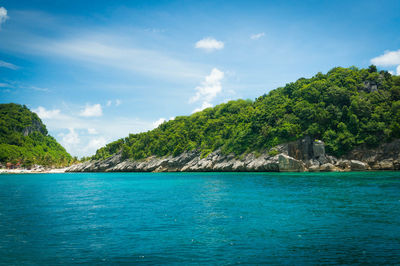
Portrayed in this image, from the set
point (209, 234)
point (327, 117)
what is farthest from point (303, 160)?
point (209, 234)

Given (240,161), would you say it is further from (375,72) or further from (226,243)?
(226,243)

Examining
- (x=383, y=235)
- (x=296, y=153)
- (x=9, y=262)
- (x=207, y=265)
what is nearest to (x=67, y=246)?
(x=9, y=262)

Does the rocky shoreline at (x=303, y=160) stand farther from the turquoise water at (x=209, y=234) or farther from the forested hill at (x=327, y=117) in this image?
the turquoise water at (x=209, y=234)

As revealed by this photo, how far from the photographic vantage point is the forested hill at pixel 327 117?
250ft

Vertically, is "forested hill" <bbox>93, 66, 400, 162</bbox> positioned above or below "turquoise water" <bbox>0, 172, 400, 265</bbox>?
above

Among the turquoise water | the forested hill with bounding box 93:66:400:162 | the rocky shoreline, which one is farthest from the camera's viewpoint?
the forested hill with bounding box 93:66:400:162

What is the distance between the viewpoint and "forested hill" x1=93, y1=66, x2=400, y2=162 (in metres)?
76.1

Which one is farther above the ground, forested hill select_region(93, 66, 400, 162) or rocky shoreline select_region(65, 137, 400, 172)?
forested hill select_region(93, 66, 400, 162)

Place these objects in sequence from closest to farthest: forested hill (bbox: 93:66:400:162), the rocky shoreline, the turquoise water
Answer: the turquoise water, the rocky shoreline, forested hill (bbox: 93:66:400:162)

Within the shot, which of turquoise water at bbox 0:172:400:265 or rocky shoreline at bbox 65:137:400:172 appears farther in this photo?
rocky shoreline at bbox 65:137:400:172

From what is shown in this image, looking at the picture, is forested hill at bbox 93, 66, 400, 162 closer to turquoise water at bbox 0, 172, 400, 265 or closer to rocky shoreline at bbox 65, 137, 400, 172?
rocky shoreline at bbox 65, 137, 400, 172

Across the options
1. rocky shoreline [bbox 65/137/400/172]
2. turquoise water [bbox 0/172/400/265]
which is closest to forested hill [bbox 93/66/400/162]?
rocky shoreline [bbox 65/137/400/172]

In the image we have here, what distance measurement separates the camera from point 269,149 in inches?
3425

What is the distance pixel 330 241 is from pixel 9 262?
48.6 feet
